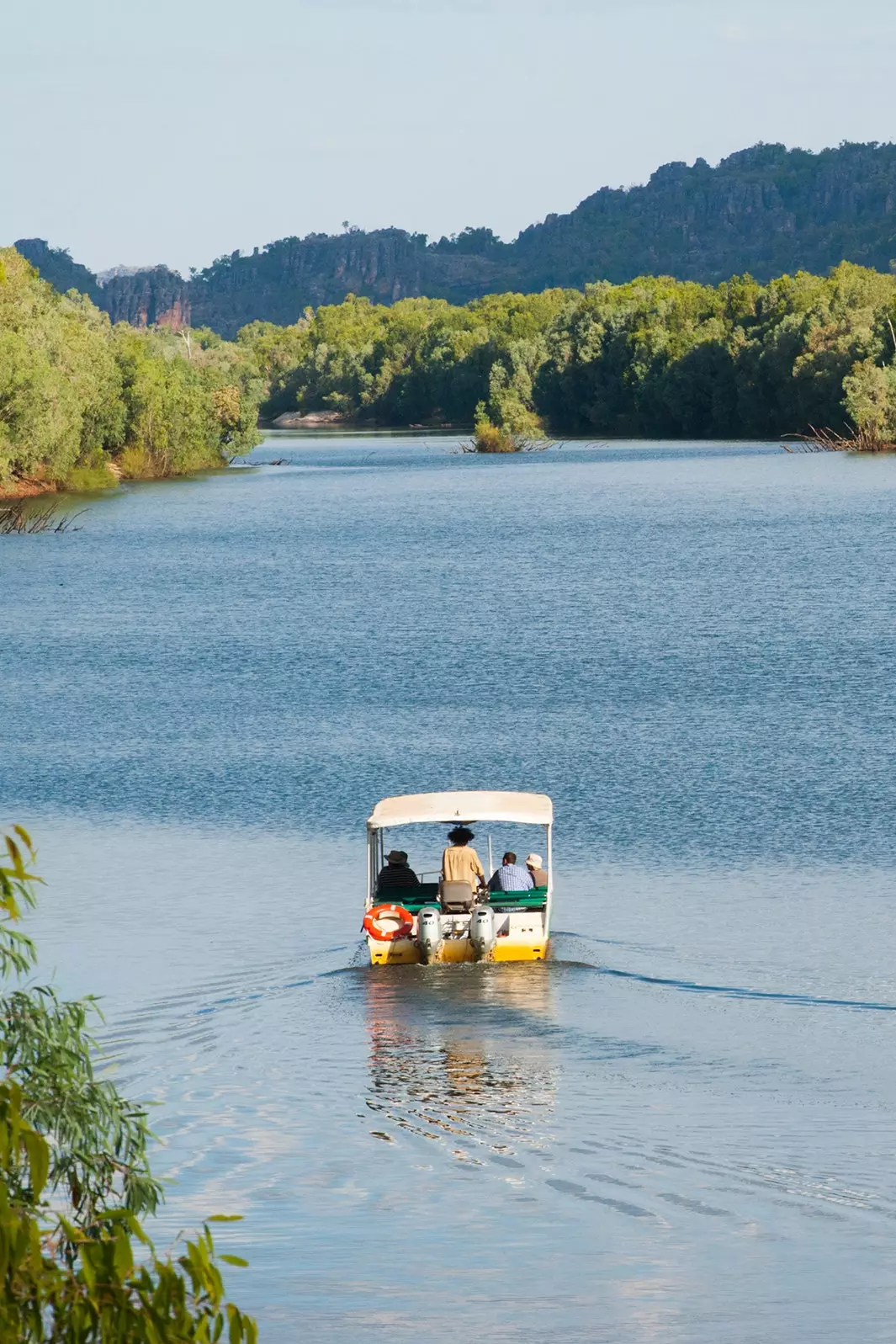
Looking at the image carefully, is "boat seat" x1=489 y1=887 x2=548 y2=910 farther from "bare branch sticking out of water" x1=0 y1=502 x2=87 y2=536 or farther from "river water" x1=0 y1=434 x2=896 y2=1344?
"bare branch sticking out of water" x1=0 y1=502 x2=87 y2=536

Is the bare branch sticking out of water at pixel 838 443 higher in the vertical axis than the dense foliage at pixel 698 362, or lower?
lower

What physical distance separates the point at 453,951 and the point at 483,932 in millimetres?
385

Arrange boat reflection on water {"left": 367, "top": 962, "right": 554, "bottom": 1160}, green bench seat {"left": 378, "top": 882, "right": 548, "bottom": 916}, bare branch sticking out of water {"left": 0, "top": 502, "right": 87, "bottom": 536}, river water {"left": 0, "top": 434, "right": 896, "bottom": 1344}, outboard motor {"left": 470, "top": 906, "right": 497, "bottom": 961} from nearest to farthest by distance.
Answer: river water {"left": 0, "top": 434, "right": 896, "bottom": 1344}
boat reflection on water {"left": 367, "top": 962, "right": 554, "bottom": 1160}
outboard motor {"left": 470, "top": 906, "right": 497, "bottom": 961}
green bench seat {"left": 378, "top": 882, "right": 548, "bottom": 916}
bare branch sticking out of water {"left": 0, "top": 502, "right": 87, "bottom": 536}

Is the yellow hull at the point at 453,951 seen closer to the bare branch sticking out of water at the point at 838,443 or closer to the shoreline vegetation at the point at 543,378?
the shoreline vegetation at the point at 543,378

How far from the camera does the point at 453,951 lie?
20.0 metres

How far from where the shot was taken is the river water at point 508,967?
41.2 feet

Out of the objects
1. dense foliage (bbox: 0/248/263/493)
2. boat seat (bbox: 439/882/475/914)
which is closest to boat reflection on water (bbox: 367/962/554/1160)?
boat seat (bbox: 439/882/475/914)

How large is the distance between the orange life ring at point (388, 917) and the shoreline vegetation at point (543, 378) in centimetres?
6344

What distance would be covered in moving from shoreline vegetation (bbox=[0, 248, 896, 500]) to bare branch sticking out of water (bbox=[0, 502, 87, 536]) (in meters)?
1.86

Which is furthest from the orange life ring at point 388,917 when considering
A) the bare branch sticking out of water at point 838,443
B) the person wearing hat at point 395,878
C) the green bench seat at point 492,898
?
the bare branch sticking out of water at point 838,443

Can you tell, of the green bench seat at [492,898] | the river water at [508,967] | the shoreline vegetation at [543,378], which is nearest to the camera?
the river water at [508,967]

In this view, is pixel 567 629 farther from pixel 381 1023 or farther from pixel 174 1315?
pixel 174 1315

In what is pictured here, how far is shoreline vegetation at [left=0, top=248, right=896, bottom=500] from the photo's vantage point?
92000 millimetres

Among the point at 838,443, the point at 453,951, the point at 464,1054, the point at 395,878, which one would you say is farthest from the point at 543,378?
the point at 464,1054
